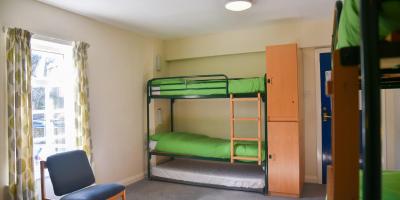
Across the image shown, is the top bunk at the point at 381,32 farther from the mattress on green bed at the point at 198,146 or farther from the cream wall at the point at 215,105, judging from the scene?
the cream wall at the point at 215,105

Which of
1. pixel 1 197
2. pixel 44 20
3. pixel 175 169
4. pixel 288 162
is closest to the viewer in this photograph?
pixel 1 197

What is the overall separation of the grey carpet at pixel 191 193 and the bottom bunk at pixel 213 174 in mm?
88

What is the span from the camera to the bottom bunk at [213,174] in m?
3.62

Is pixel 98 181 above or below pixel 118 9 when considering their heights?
below

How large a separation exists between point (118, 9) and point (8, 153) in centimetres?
190

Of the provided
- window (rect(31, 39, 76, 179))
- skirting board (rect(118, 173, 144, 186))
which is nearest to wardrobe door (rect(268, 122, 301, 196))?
skirting board (rect(118, 173, 144, 186))

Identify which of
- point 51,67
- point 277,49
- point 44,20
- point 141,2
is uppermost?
point 141,2

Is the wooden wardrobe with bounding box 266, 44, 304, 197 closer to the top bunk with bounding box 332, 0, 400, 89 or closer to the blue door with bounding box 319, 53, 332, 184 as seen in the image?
the blue door with bounding box 319, 53, 332, 184

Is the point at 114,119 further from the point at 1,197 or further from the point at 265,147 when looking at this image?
the point at 265,147

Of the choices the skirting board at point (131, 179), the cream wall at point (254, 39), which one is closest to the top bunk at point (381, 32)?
the cream wall at point (254, 39)

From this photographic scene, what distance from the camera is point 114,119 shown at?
384 centimetres

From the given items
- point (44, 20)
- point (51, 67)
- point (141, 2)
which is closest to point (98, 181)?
point (51, 67)

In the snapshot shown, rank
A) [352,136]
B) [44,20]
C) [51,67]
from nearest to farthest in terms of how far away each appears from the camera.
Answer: [352,136] < [44,20] < [51,67]

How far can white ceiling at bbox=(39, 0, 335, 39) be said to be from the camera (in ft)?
9.66
